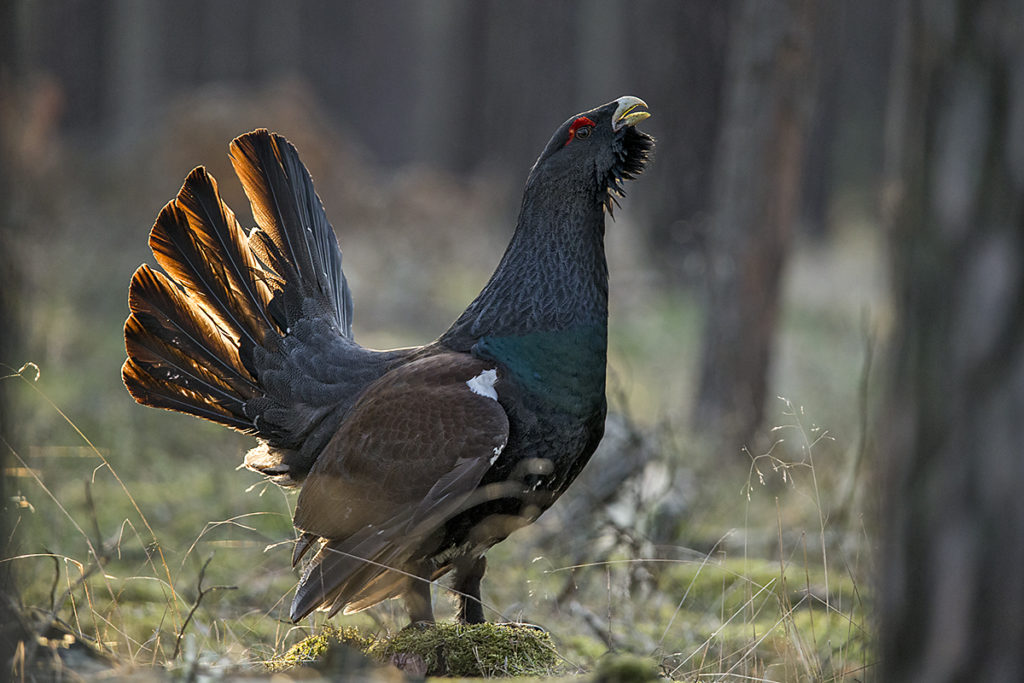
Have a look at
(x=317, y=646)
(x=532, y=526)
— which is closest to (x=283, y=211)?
(x=317, y=646)

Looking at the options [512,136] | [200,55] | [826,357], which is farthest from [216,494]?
[200,55]

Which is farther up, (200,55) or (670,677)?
(200,55)

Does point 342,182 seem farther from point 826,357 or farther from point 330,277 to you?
point 330,277

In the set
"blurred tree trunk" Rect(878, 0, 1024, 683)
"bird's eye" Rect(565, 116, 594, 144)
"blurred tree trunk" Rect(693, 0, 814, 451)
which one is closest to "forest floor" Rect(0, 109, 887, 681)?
"blurred tree trunk" Rect(693, 0, 814, 451)

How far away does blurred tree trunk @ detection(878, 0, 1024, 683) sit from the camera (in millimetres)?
1387

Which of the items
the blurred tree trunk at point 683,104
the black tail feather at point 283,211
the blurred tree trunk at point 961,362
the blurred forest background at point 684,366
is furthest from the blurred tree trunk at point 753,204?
the blurred tree trunk at point 961,362

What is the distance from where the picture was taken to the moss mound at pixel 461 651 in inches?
106

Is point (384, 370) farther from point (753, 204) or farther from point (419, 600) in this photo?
point (753, 204)

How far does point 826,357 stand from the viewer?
31.1ft

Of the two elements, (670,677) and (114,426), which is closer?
(670,677)

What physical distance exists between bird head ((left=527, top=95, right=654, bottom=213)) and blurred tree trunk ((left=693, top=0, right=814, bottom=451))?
2.71m

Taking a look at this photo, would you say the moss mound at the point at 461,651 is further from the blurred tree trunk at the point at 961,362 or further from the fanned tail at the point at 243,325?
the blurred tree trunk at the point at 961,362

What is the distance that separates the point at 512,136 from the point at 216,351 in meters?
14.0

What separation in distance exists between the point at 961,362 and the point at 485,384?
1777 mm
